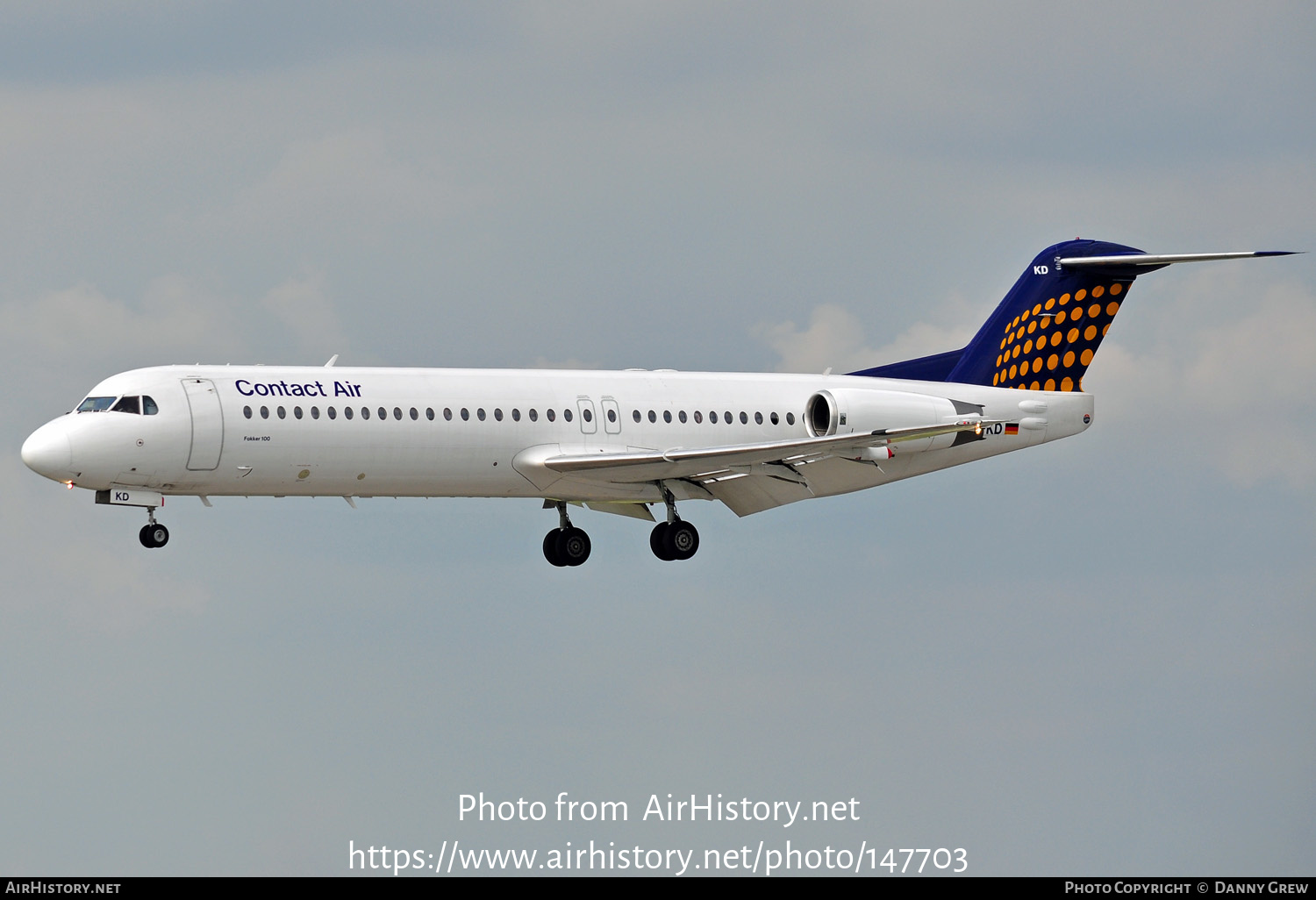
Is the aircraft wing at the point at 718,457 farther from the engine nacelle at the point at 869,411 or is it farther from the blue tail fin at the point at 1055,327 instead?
the blue tail fin at the point at 1055,327

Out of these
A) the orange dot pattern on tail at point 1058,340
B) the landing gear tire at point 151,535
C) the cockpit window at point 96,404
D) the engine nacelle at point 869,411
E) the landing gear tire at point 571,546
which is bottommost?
the landing gear tire at point 151,535

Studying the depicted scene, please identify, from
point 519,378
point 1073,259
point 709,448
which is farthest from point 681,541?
point 1073,259

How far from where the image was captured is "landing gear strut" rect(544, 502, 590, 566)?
49969 millimetres

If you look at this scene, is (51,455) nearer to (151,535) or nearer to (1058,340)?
(151,535)

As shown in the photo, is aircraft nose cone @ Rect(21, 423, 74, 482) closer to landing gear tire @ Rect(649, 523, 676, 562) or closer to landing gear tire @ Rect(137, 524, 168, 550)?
landing gear tire @ Rect(137, 524, 168, 550)

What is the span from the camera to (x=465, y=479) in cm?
4584

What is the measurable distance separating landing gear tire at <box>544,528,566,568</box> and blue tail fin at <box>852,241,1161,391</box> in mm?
9387

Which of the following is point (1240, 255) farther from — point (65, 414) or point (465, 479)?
point (65, 414)

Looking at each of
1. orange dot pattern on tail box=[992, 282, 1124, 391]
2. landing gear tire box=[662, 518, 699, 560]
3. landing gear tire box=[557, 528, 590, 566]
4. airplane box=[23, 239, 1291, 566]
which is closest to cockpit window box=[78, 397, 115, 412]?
airplane box=[23, 239, 1291, 566]

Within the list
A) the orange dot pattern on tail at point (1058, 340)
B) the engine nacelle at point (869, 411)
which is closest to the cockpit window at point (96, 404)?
the engine nacelle at point (869, 411)

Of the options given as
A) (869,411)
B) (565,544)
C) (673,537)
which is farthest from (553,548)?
(869,411)

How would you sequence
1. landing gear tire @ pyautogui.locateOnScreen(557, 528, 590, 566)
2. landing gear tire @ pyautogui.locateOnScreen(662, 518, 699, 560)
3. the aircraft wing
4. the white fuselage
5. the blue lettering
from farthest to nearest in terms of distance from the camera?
1. landing gear tire @ pyautogui.locateOnScreen(557, 528, 590, 566)
2. landing gear tire @ pyautogui.locateOnScreen(662, 518, 699, 560)
3. the aircraft wing
4. the blue lettering
5. the white fuselage

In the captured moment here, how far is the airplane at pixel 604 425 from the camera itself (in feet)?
141

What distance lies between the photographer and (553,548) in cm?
5003
